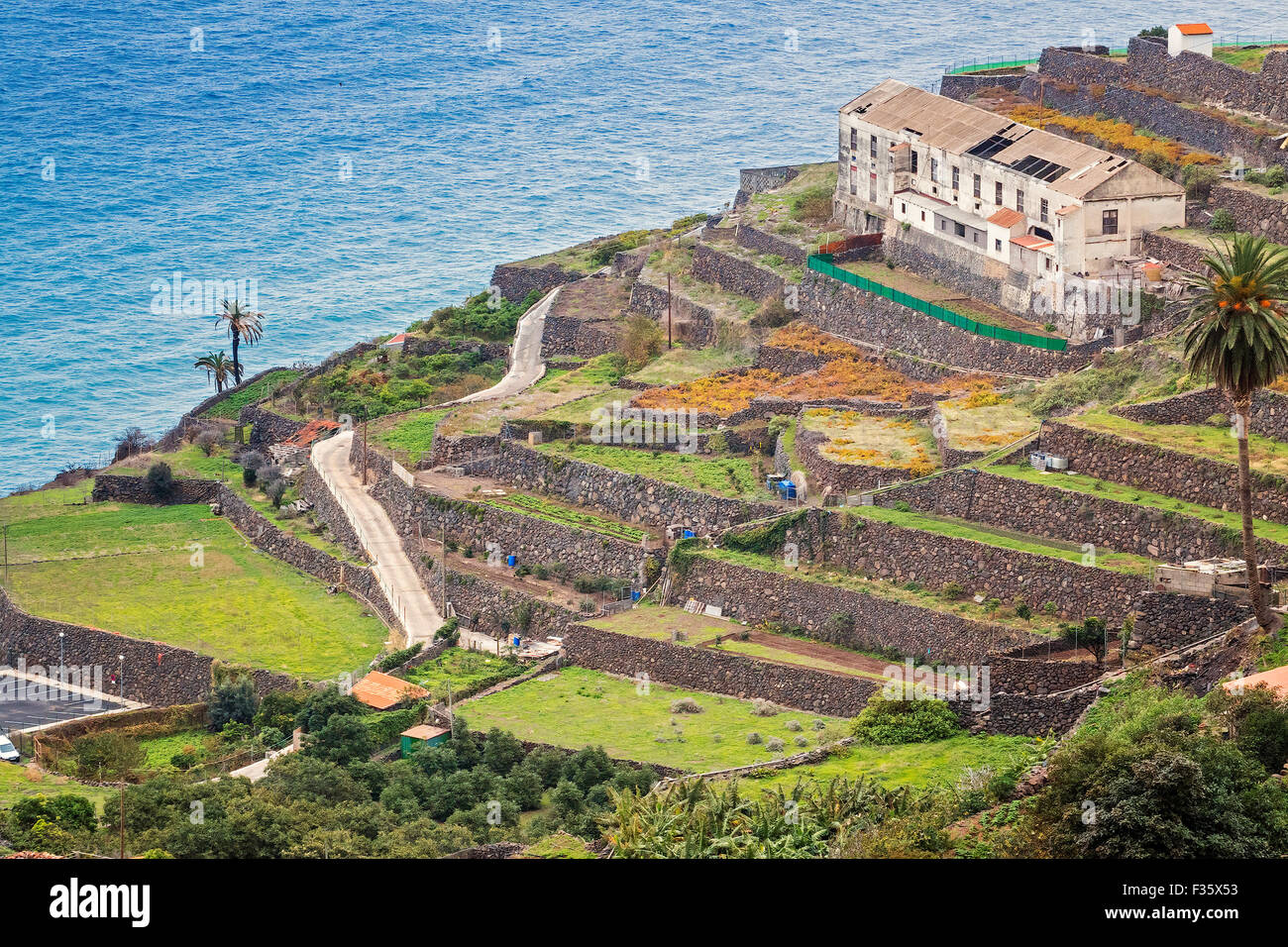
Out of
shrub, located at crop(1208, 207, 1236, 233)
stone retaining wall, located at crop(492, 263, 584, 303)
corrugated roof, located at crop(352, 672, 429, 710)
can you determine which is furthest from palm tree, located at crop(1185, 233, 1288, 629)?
stone retaining wall, located at crop(492, 263, 584, 303)

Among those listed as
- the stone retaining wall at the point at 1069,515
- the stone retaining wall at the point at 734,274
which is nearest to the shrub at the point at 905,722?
the stone retaining wall at the point at 1069,515

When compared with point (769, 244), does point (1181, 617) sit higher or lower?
lower

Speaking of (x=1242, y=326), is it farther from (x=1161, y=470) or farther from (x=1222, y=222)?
(x=1222, y=222)

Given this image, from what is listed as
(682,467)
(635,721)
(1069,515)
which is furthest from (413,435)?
(1069,515)

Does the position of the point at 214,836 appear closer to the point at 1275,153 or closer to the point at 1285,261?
the point at 1285,261

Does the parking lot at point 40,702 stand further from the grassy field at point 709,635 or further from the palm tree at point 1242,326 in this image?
the palm tree at point 1242,326

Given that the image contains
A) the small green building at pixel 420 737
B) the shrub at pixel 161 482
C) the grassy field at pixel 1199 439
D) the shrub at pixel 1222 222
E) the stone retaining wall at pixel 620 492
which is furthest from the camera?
the shrub at pixel 161 482

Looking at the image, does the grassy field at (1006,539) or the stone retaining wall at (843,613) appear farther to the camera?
the stone retaining wall at (843,613)
